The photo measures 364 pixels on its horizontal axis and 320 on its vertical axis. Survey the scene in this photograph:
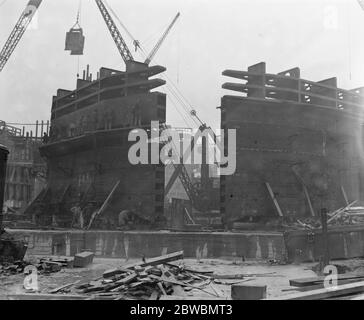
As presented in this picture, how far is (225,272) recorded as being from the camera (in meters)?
11.0

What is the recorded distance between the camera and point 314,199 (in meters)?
20.2

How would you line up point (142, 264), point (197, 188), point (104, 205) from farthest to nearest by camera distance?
point (197, 188) → point (104, 205) → point (142, 264)

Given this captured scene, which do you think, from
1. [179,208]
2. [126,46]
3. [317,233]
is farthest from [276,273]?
[126,46]

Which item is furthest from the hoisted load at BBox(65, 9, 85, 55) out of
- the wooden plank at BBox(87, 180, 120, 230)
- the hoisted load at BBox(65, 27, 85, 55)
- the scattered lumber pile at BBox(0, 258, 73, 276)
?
the scattered lumber pile at BBox(0, 258, 73, 276)

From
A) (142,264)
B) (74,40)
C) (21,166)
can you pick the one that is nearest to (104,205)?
(142,264)

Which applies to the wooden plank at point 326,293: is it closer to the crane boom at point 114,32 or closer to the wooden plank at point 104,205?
the wooden plank at point 104,205

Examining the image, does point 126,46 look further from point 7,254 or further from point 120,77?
point 7,254

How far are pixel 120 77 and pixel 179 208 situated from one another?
8.80m

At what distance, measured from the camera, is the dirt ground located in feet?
26.9

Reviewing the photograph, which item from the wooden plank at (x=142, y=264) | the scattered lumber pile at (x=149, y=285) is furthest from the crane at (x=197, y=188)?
the scattered lumber pile at (x=149, y=285)

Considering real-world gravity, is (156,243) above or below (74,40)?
below

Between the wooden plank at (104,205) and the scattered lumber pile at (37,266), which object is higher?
the wooden plank at (104,205)

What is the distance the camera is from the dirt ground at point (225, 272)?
8195 mm

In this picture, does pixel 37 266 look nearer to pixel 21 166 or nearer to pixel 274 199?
pixel 274 199
